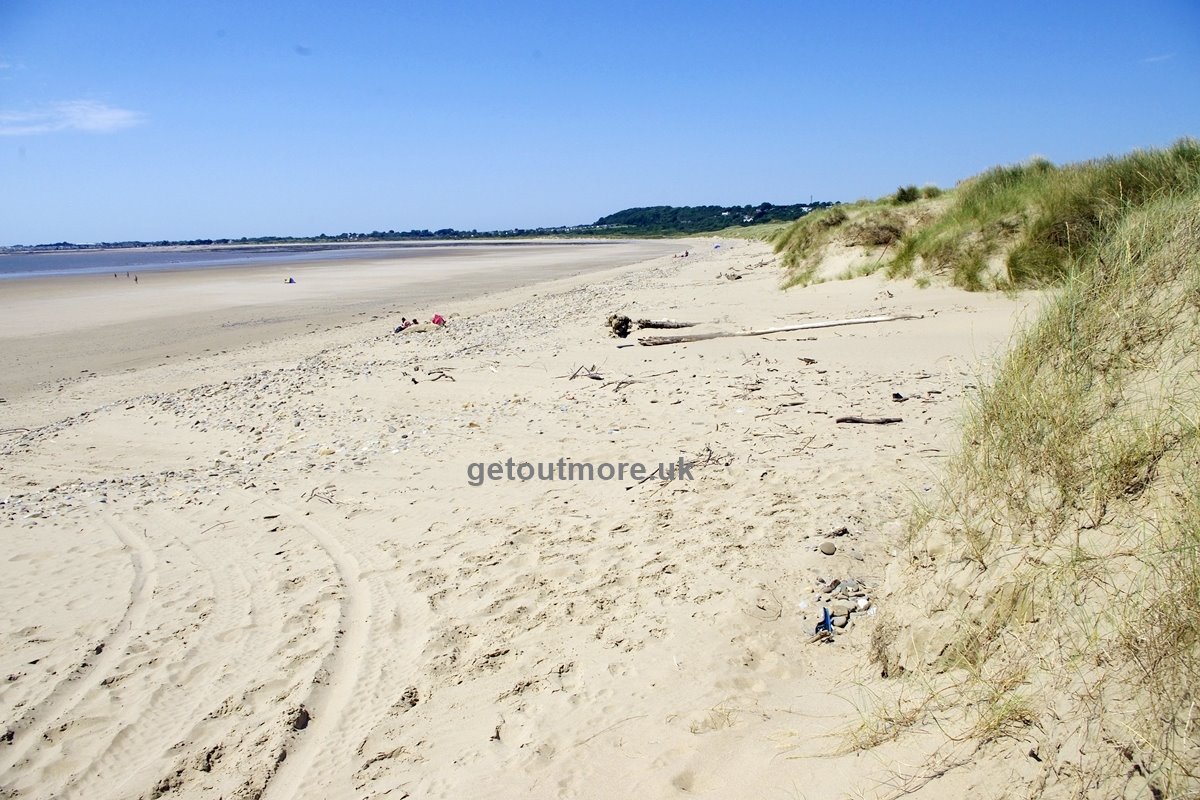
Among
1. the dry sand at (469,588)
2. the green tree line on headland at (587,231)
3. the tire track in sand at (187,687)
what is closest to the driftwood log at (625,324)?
the dry sand at (469,588)

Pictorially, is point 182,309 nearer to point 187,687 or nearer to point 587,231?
point 187,687

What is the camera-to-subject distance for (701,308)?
14133 mm

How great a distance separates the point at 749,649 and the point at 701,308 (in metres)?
11.3

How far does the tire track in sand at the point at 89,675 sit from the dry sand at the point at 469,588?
1cm

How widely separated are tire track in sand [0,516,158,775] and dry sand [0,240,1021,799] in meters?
0.01

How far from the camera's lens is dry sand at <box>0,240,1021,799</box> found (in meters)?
2.85

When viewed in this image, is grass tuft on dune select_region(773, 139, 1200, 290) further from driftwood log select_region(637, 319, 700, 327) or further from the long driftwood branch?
driftwood log select_region(637, 319, 700, 327)

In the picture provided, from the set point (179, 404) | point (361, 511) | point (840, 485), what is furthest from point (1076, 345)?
point (179, 404)

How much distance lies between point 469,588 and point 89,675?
1.89 m

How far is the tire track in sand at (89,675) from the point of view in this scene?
3.21 metres

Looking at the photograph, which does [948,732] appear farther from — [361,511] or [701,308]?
[701,308]

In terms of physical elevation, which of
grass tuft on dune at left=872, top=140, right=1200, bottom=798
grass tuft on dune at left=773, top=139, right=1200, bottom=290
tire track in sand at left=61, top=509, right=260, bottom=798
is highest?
grass tuft on dune at left=773, top=139, right=1200, bottom=290

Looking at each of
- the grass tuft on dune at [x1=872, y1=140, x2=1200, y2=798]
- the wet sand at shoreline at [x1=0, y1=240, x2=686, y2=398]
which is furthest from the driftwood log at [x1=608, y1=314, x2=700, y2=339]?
the wet sand at shoreline at [x1=0, y1=240, x2=686, y2=398]

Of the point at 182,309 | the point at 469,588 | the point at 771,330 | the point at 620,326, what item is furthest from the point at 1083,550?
the point at 182,309
